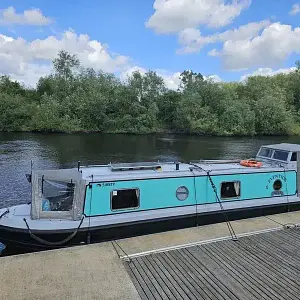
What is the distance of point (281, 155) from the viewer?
44.6ft

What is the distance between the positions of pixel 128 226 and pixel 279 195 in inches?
255

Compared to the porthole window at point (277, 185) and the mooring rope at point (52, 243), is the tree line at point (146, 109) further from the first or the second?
the mooring rope at point (52, 243)

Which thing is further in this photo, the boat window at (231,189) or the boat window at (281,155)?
the boat window at (281,155)

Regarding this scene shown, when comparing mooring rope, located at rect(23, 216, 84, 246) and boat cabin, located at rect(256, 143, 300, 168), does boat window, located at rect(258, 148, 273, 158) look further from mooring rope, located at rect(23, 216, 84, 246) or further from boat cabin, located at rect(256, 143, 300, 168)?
mooring rope, located at rect(23, 216, 84, 246)

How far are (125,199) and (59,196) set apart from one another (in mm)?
2147

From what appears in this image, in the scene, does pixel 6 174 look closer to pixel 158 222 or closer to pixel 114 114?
pixel 158 222

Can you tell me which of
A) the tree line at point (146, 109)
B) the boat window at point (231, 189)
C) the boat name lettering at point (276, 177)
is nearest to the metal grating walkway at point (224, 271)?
the boat window at point (231, 189)

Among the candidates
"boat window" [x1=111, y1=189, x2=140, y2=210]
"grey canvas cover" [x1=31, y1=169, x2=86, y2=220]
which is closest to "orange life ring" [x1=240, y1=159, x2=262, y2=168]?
"boat window" [x1=111, y1=189, x2=140, y2=210]

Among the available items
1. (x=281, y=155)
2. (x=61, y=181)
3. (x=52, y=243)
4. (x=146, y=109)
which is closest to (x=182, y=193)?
(x=61, y=181)

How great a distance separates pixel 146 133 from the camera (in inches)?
2547

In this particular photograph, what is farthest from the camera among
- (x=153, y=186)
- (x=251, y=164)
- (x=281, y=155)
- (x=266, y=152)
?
(x=266, y=152)

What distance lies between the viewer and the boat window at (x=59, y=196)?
1003 cm

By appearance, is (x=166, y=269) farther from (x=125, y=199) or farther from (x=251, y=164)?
(x=251, y=164)

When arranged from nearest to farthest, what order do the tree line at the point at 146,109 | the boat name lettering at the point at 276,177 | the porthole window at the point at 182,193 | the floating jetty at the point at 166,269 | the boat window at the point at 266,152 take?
the floating jetty at the point at 166,269 < the porthole window at the point at 182,193 < the boat name lettering at the point at 276,177 < the boat window at the point at 266,152 < the tree line at the point at 146,109
